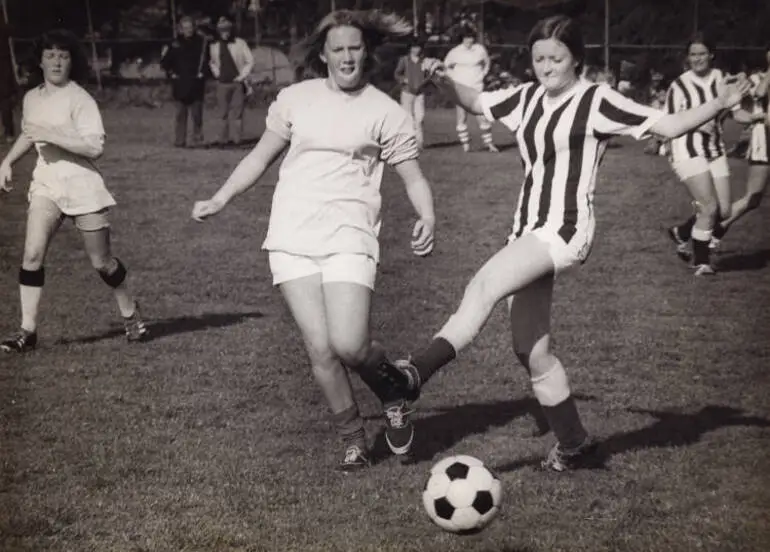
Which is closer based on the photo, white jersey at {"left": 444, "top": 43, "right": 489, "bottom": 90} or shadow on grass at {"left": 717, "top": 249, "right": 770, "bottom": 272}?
shadow on grass at {"left": 717, "top": 249, "right": 770, "bottom": 272}

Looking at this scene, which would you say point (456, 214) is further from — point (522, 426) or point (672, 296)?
point (522, 426)

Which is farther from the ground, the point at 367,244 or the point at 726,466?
the point at 367,244

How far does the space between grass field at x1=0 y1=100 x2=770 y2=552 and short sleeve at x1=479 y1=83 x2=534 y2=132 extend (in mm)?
1646

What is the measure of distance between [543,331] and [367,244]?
2.97 feet

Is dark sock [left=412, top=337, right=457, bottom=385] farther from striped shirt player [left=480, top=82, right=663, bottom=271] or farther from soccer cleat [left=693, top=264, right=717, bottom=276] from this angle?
soccer cleat [left=693, top=264, right=717, bottom=276]

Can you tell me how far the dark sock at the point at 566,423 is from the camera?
18.3 feet

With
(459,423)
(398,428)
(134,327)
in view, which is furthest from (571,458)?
(134,327)

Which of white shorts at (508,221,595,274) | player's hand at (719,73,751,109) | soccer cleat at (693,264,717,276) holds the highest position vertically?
player's hand at (719,73,751,109)

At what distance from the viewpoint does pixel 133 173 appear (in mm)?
18125

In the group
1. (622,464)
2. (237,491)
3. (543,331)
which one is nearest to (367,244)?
(543,331)

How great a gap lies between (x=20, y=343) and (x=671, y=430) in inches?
174

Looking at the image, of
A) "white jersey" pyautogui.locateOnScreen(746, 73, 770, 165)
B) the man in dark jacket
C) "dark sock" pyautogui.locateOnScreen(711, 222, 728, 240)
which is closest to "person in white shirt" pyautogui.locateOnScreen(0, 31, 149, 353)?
"dark sock" pyautogui.locateOnScreen(711, 222, 728, 240)

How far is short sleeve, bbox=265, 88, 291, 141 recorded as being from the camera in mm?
5379

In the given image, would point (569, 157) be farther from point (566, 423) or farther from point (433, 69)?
point (566, 423)
